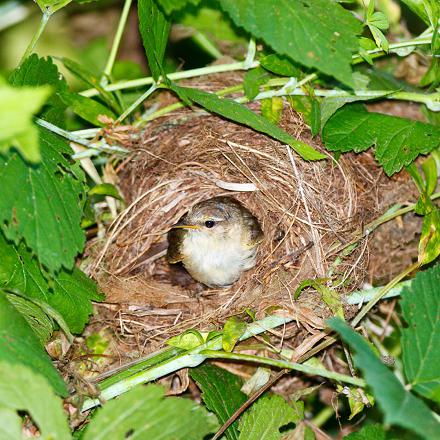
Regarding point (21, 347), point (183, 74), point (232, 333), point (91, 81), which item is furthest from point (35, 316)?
point (183, 74)

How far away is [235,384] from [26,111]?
6.55 ft

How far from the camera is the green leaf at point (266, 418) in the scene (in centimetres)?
314

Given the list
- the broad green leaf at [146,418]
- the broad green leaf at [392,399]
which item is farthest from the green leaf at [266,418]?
the broad green leaf at [392,399]

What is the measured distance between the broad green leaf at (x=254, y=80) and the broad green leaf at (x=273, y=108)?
0.11 meters

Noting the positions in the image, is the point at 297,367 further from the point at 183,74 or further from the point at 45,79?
the point at 45,79

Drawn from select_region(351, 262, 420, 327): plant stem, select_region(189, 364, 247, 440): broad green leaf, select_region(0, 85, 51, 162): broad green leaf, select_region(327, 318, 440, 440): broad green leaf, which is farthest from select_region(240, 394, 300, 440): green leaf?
select_region(0, 85, 51, 162): broad green leaf

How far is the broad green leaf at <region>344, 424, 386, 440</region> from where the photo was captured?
2963mm

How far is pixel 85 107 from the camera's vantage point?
349cm

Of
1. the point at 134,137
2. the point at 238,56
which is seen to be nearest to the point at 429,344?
the point at 134,137

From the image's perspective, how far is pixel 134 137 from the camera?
3738mm

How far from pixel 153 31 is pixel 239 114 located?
1.64 ft

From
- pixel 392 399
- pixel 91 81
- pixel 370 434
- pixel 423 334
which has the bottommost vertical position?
pixel 370 434

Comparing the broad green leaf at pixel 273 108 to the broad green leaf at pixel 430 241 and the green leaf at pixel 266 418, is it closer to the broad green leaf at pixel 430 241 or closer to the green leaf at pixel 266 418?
the broad green leaf at pixel 430 241

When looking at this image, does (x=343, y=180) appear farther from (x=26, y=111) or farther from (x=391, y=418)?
(x=26, y=111)
